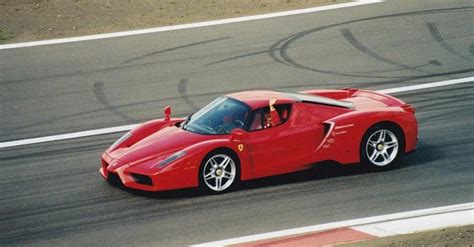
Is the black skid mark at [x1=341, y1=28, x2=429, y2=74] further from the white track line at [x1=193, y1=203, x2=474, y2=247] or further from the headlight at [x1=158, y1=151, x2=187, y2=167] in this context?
the headlight at [x1=158, y1=151, x2=187, y2=167]

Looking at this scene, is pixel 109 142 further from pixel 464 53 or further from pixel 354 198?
pixel 464 53

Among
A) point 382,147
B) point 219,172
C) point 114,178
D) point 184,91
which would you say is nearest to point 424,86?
point 184,91

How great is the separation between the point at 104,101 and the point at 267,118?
242 inches

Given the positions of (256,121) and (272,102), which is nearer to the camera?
(256,121)

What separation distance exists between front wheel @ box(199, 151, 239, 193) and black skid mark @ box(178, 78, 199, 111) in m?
5.25

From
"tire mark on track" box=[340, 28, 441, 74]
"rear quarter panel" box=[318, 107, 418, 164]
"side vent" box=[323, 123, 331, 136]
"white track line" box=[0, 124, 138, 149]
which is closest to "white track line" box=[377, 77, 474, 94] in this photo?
"tire mark on track" box=[340, 28, 441, 74]

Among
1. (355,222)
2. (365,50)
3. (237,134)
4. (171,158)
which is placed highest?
(365,50)

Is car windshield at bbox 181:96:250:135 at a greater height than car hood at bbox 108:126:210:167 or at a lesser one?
greater

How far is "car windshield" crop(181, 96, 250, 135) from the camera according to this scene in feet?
49.8

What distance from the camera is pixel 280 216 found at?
14.0 meters

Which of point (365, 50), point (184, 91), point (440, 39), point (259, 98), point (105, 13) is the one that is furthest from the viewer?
point (105, 13)

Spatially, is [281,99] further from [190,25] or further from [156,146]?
[190,25]

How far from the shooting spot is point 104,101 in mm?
20625

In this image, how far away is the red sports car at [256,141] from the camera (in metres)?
14.6
